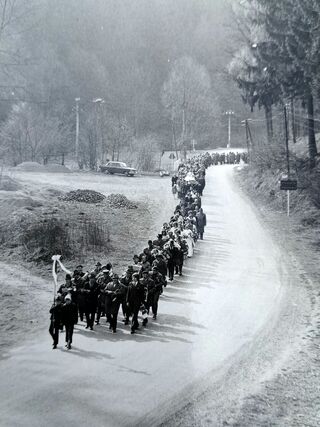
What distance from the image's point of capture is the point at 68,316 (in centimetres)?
1158

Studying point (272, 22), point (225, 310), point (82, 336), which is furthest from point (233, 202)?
point (82, 336)

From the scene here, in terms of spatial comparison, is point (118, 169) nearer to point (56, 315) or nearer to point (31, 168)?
point (31, 168)

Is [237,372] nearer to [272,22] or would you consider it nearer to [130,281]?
[130,281]

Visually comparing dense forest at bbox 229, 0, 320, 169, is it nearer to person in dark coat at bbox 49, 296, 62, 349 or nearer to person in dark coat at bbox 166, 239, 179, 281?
person in dark coat at bbox 166, 239, 179, 281

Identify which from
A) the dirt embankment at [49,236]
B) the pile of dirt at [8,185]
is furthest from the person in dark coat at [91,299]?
the pile of dirt at [8,185]

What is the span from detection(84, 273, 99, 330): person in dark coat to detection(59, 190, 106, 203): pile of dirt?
19.9m

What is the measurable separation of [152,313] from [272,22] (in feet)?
82.9

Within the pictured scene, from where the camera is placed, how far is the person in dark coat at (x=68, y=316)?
1156 centimetres

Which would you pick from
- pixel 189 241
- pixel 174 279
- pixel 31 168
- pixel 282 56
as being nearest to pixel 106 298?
pixel 174 279

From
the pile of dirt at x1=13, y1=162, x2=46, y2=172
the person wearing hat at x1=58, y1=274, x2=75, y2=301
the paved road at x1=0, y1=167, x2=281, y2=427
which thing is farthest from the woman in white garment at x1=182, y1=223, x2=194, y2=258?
the pile of dirt at x1=13, y1=162, x2=46, y2=172

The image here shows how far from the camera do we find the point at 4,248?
837 inches

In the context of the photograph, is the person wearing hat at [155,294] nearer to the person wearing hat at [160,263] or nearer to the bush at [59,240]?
the person wearing hat at [160,263]

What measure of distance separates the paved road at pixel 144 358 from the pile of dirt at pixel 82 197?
15.0 meters

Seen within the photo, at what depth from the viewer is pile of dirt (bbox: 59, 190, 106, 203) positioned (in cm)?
3262
